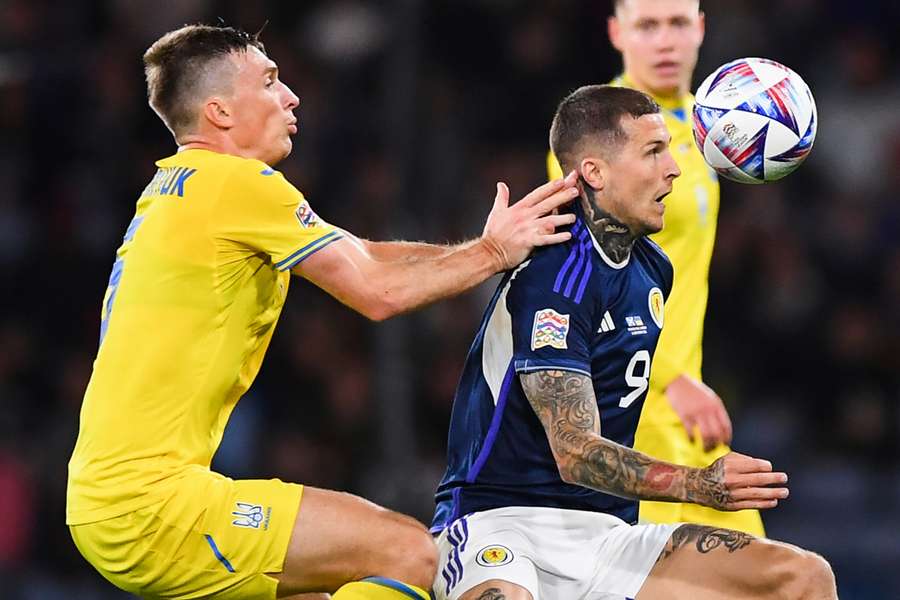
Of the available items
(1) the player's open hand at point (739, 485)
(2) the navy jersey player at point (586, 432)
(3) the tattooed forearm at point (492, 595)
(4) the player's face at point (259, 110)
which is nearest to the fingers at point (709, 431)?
(2) the navy jersey player at point (586, 432)

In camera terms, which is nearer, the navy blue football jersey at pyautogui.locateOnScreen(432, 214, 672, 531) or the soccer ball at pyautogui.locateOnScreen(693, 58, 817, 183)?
the navy blue football jersey at pyautogui.locateOnScreen(432, 214, 672, 531)

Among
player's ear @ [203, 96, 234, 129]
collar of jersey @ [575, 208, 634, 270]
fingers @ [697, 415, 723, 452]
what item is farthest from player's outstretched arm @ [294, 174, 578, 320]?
fingers @ [697, 415, 723, 452]

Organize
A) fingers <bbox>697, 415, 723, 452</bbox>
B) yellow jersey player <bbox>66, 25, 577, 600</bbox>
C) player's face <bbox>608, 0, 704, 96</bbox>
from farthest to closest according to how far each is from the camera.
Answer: player's face <bbox>608, 0, 704, 96</bbox> < fingers <bbox>697, 415, 723, 452</bbox> < yellow jersey player <bbox>66, 25, 577, 600</bbox>

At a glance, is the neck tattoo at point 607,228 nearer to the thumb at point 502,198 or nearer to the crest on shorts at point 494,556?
the thumb at point 502,198

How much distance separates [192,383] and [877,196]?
262 inches

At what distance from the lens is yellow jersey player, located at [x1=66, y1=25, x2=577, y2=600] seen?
450 cm

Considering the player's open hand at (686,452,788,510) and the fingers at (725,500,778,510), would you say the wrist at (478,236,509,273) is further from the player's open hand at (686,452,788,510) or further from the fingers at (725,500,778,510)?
the fingers at (725,500,778,510)

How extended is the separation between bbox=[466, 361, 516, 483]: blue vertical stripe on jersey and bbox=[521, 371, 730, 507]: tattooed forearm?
0.41ft

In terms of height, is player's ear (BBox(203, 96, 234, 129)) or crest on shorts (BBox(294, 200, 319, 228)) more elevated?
player's ear (BBox(203, 96, 234, 129))

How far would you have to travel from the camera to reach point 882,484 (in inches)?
351

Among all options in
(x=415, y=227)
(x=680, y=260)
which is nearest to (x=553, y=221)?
(x=680, y=260)

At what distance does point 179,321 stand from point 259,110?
0.81m

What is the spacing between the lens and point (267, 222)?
15.4ft

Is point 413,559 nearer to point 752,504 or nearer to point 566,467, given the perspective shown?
point 566,467
